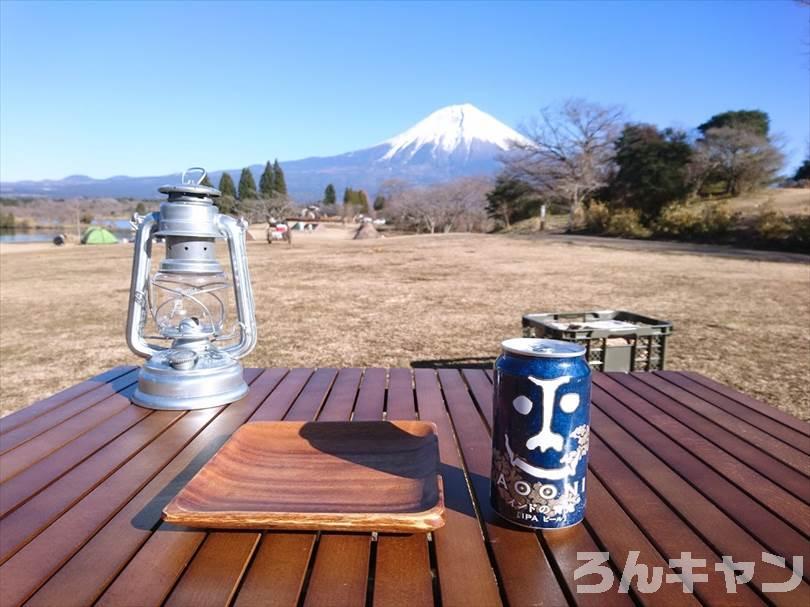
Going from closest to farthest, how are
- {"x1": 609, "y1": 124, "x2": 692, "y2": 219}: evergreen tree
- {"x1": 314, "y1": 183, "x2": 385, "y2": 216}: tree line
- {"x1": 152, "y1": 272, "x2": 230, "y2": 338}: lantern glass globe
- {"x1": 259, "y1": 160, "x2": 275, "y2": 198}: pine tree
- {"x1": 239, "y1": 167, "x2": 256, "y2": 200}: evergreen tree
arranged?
{"x1": 152, "y1": 272, "x2": 230, "y2": 338}: lantern glass globe < {"x1": 609, "y1": 124, "x2": 692, "y2": 219}: evergreen tree < {"x1": 239, "y1": 167, "x2": 256, "y2": 200}: evergreen tree < {"x1": 259, "y1": 160, "x2": 275, "y2": 198}: pine tree < {"x1": 314, "y1": 183, "x2": 385, "y2": 216}: tree line

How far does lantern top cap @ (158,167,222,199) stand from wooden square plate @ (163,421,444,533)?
790mm

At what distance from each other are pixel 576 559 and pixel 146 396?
1.49 meters

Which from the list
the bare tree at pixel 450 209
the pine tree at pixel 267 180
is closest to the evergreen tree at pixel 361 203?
the pine tree at pixel 267 180

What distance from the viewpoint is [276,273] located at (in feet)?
39.6

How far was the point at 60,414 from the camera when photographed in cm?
173

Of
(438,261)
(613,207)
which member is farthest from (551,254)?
(613,207)

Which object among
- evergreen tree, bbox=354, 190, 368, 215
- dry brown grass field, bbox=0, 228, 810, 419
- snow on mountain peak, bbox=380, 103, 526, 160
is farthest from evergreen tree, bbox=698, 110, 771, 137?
snow on mountain peak, bbox=380, 103, 526, 160

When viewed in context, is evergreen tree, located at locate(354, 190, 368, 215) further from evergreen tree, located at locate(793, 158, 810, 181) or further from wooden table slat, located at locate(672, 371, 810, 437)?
wooden table slat, located at locate(672, 371, 810, 437)

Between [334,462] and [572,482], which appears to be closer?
[572,482]

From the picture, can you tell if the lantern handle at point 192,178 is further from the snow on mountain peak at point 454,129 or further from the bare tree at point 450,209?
the snow on mountain peak at point 454,129

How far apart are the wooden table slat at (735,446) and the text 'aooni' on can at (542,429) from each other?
25.1 inches

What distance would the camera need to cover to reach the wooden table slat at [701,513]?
90 cm

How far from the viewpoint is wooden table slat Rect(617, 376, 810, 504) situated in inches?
49.9

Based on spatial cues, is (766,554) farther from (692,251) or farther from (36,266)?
(36,266)
